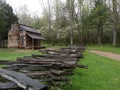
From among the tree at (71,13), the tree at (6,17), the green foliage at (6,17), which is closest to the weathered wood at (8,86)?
the tree at (6,17)

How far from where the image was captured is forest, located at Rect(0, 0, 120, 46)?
46.1 metres

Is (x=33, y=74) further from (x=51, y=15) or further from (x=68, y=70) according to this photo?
(x=51, y=15)

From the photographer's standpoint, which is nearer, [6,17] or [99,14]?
[6,17]

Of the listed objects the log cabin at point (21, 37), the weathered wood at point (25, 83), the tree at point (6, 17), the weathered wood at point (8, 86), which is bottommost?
the weathered wood at point (8, 86)

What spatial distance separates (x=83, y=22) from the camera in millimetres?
50625

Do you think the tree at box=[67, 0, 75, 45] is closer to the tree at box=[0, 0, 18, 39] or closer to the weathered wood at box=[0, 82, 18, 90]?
the tree at box=[0, 0, 18, 39]

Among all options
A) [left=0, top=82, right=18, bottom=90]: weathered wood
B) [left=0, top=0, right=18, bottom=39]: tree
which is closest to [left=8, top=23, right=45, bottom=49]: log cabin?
[left=0, top=0, right=18, bottom=39]: tree

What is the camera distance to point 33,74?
25.2 feet

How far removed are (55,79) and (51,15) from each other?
58720 millimetres

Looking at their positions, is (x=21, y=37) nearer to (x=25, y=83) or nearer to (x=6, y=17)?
(x=6, y=17)

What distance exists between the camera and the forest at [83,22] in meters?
46.1

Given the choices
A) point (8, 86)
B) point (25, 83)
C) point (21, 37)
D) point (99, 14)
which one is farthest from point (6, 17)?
point (25, 83)

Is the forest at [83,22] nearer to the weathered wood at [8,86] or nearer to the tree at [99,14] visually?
the tree at [99,14]

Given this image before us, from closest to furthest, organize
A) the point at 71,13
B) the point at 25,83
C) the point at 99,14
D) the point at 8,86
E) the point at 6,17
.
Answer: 1. the point at 25,83
2. the point at 8,86
3. the point at 6,17
4. the point at 99,14
5. the point at 71,13
